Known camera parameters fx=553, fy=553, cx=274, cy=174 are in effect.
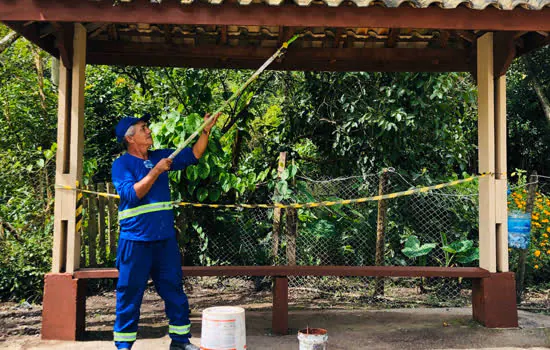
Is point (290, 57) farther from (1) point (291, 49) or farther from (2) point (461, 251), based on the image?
(2) point (461, 251)

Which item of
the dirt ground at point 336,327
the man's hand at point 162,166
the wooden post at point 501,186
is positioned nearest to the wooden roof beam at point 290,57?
the wooden post at point 501,186

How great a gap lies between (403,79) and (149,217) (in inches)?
182

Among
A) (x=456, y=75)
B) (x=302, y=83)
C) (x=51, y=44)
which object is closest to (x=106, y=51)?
(x=51, y=44)

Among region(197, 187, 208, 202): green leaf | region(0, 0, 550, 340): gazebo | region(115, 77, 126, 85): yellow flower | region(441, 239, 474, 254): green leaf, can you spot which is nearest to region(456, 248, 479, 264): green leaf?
region(441, 239, 474, 254): green leaf

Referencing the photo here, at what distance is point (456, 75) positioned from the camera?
823 cm

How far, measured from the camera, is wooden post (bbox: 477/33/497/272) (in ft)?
18.2

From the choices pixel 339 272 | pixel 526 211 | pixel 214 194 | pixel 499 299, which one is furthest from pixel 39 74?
pixel 526 211

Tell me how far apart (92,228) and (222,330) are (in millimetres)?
3811

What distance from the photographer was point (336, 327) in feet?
18.9

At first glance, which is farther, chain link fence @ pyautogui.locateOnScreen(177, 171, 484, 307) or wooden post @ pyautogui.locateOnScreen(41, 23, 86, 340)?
chain link fence @ pyautogui.locateOnScreen(177, 171, 484, 307)

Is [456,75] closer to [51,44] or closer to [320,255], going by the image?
[320,255]

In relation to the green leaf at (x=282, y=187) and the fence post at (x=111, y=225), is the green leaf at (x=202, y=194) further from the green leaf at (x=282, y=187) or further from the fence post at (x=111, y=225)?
the fence post at (x=111, y=225)

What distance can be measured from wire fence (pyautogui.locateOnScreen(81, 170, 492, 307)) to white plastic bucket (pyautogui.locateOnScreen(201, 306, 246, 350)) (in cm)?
332

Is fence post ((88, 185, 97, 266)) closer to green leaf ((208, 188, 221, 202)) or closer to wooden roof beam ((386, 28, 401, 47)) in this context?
green leaf ((208, 188, 221, 202))
